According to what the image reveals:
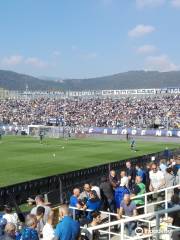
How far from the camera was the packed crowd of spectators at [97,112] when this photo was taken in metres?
91.1

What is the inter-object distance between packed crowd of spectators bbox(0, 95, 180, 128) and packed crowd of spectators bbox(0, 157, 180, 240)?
216 ft

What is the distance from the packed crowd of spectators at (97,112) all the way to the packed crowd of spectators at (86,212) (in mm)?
65712

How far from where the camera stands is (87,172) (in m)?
26.7

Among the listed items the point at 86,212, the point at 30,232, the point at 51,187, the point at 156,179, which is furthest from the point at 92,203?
the point at 51,187

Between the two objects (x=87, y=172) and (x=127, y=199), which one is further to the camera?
(x=87, y=172)

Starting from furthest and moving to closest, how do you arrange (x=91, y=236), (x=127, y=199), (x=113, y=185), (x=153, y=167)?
(x=153, y=167), (x=113, y=185), (x=127, y=199), (x=91, y=236)

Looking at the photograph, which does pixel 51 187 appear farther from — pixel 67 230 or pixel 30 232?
pixel 30 232

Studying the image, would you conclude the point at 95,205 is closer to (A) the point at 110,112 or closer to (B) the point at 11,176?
(B) the point at 11,176

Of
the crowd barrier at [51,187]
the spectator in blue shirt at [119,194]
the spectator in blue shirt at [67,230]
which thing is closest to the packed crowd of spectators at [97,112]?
the crowd barrier at [51,187]

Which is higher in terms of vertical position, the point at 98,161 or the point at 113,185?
the point at 113,185

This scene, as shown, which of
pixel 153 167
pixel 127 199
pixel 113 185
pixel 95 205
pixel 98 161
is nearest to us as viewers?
pixel 127 199

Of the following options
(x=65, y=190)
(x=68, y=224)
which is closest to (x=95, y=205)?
(x=68, y=224)

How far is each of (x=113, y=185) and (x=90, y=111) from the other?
89.6m

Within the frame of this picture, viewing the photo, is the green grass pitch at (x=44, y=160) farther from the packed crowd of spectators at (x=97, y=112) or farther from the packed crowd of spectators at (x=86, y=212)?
the packed crowd of spectators at (x=97, y=112)
